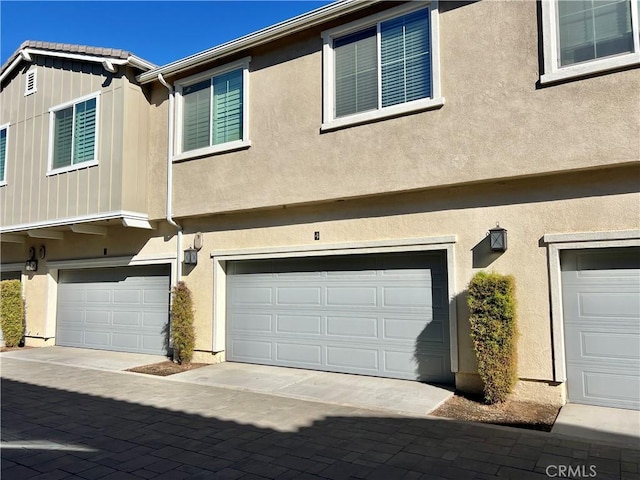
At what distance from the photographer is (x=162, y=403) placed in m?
6.70

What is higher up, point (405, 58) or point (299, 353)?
point (405, 58)

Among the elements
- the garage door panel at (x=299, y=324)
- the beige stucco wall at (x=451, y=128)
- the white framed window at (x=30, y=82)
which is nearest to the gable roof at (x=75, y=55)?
the white framed window at (x=30, y=82)

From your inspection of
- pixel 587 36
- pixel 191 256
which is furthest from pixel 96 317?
pixel 587 36

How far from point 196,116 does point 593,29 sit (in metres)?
7.47

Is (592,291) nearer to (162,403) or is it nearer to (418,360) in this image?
(418,360)

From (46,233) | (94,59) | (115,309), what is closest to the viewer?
(94,59)

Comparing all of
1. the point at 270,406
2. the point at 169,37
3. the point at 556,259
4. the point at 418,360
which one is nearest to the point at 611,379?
the point at 556,259

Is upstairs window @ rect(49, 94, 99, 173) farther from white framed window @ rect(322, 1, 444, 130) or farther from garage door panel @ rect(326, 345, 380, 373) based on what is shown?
garage door panel @ rect(326, 345, 380, 373)

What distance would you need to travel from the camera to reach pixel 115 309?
→ 1147 cm

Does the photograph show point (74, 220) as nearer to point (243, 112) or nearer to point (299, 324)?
point (243, 112)

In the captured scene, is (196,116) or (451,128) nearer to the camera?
(451,128)

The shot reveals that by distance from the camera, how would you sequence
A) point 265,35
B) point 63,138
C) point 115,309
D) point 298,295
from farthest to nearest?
1. point 115,309
2. point 63,138
3. point 298,295
4. point 265,35

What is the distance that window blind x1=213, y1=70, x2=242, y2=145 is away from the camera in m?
9.30

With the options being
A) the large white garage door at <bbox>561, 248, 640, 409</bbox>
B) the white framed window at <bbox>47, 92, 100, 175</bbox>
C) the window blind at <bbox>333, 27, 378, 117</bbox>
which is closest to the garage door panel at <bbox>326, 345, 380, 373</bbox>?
the large white garage door at <bbox>561, 248, 640, 409</bbox>
